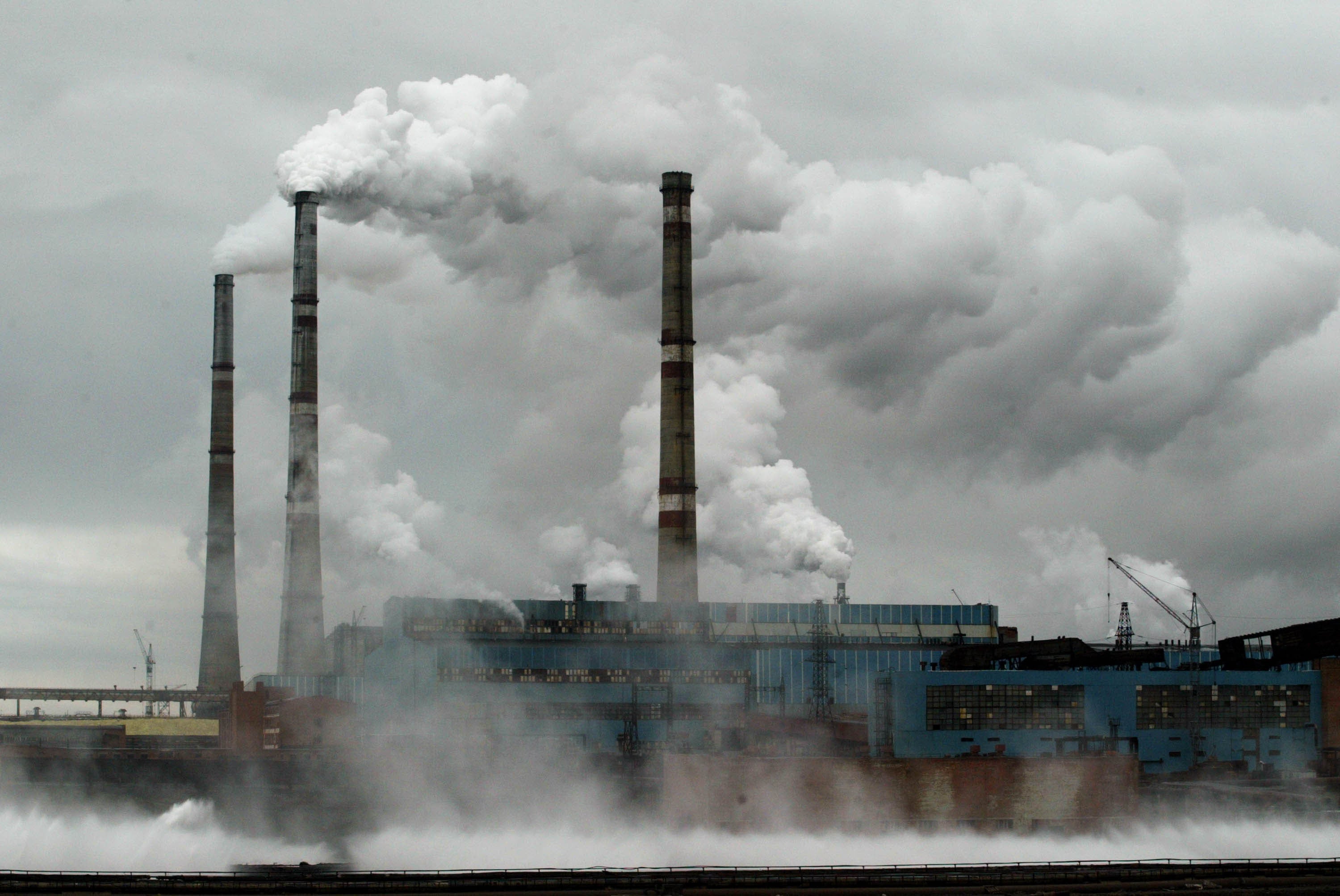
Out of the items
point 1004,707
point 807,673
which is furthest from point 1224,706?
point 807,673

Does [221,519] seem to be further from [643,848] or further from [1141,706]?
[1141,706]

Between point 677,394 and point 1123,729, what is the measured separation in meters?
33.0

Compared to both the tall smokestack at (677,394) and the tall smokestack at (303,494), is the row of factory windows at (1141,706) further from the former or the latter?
the tall smokestack at (303,494)

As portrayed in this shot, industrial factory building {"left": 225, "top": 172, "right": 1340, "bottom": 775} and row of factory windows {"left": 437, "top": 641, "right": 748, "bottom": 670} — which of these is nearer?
industrial factory building {"left": 225, "top": 172, "right": 1340, "bottom": 775}

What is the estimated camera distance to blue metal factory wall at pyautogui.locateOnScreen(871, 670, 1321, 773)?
3327 inches

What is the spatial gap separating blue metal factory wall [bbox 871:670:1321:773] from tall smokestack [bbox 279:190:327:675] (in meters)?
38.7

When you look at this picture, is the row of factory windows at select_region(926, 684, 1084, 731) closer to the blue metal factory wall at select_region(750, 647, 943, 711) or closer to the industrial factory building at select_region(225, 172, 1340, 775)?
the industrial factory building at select_region(225, 172, 1340, 775)

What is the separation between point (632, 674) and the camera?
108m

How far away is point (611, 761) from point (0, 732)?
4947 cm

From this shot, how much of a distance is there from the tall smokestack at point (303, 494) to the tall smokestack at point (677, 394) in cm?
2279

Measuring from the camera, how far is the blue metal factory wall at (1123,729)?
84500 millimetres

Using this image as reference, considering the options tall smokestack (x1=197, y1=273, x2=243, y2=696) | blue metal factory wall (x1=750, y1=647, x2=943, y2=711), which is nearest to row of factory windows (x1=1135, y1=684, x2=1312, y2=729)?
blue metal factory wall (x1=750, y1=647, x2=943, y2=711)

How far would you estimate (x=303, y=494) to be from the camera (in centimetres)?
10375

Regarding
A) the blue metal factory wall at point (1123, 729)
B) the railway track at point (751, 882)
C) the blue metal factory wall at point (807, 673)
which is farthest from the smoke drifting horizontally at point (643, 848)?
the blue metal factory wall at point (807, 673)
